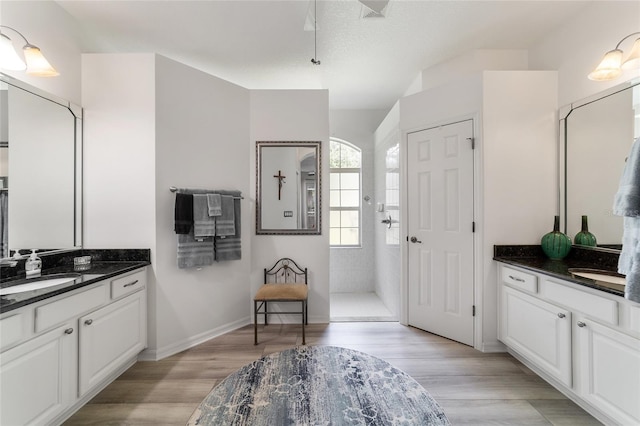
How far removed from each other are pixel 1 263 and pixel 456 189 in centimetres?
358

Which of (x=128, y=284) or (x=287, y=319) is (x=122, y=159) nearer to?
(x=128, y=284)

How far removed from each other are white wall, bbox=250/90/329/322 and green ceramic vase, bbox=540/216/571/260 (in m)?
2.04

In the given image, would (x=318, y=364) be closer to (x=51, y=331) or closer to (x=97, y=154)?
(x=51, y=331)

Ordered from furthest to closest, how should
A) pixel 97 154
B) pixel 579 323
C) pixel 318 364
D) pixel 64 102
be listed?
pixel 97 154, pixel 64 102, pixel 579 323, pixel 318 364

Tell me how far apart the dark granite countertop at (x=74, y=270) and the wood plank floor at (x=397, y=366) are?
843mm

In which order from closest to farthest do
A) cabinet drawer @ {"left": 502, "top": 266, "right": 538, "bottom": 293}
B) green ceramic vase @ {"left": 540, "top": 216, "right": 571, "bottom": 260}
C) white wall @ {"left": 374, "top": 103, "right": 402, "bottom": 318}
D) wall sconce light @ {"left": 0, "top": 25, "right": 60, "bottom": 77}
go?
1. wall sconce light @ {"left": 0, "top": 25, "right": 60, "bottom": 77}
2. cabinet drawer @ {"left": 502, "top": 266, "right": 538, "bottom": 293}
3. green ceramic vase @ {"left": 540, "top": 216, "right": 571, "bottom": 260}
4. white wall @ {"left": 374, "top": 103, "right": 402, "bottom": 318}

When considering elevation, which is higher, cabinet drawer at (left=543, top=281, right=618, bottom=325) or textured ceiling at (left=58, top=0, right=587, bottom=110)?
textured ceiling at (left=58, top=0, right=587, bottom=110)

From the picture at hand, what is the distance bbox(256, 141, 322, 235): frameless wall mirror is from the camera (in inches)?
122

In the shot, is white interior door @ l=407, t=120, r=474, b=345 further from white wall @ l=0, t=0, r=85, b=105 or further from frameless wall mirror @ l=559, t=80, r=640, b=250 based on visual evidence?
white wall @ l=0, t=0, r=85, b=105

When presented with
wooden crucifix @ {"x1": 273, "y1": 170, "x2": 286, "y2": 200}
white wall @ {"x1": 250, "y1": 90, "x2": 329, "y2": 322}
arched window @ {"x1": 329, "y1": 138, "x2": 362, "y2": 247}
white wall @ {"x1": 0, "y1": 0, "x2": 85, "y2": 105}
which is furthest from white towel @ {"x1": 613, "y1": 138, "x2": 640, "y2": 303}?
white wall @ {"x1": 0, "y1": 0, "x2": 85, "y2": 105}

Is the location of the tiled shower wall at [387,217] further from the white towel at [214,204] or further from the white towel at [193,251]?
the white towel at [193,251]

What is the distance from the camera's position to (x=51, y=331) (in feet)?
4.95

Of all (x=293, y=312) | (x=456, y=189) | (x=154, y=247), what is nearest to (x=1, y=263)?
(x=154, y=247)

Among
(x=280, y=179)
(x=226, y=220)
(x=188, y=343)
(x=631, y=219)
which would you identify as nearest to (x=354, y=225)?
(x=280, y=179)
